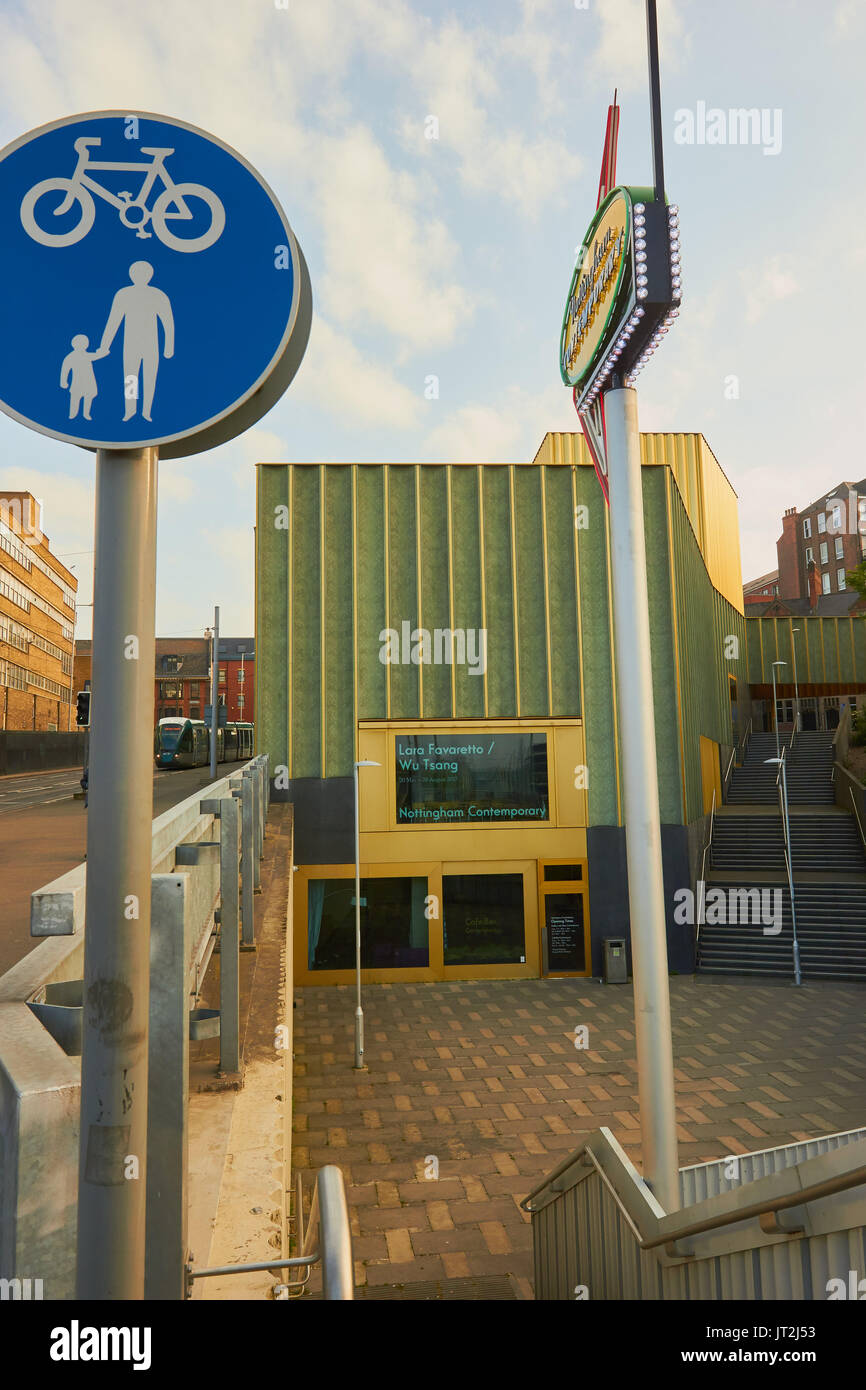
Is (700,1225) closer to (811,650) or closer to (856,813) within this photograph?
(856,813)

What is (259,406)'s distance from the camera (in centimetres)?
175

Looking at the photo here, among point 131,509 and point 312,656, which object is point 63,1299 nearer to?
point 131,509

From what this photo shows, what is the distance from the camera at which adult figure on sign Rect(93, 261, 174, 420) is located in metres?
1.62

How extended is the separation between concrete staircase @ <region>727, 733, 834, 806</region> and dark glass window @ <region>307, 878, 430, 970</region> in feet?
58.1

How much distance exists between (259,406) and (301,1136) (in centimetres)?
1276

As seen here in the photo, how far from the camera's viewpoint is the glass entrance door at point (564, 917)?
21.6 m

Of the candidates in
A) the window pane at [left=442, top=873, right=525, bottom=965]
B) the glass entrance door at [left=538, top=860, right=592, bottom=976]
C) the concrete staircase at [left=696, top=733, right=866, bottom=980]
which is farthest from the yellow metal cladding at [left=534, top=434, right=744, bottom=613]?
the window pane at [left=442, top=873, right=525, bottom=965]

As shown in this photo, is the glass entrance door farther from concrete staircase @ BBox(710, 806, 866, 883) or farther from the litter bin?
concrete staircase @ BBox(710, 806, 866, 883)

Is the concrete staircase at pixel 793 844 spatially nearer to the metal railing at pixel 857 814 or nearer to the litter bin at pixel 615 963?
the metal railing at pixel 857 814

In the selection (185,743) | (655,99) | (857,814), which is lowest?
(857,814)

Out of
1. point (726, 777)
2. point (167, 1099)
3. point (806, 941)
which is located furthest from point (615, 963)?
point (167, 1099)

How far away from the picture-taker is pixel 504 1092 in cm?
1398

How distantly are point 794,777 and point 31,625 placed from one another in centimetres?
5285
